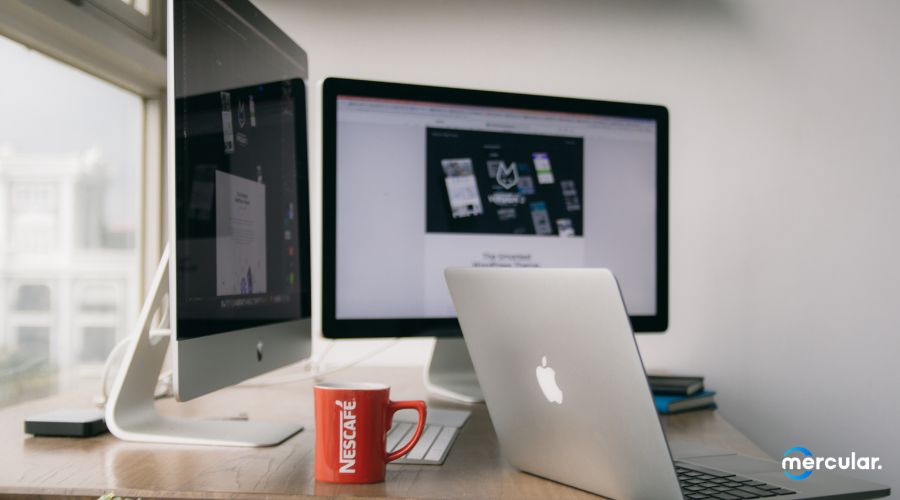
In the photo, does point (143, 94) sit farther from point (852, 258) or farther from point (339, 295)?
point (852, 258)

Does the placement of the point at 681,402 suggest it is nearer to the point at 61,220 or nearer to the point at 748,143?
the point at 748,143

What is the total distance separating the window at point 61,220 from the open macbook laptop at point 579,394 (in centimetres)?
88

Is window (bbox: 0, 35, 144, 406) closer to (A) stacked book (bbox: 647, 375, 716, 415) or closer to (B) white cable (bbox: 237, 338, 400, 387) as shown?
(B) white cable (bbox: 237, 338, 400, 387)

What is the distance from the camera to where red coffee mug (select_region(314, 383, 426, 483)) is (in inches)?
28.8

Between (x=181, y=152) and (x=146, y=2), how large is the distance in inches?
34.2

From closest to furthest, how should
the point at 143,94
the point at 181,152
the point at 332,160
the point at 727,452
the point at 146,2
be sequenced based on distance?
the point at 181,152
the point at 727,452
the point at 332,160
the point at 146,2
the point at 143,94

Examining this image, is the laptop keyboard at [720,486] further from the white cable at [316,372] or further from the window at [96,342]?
the window at [96,342]

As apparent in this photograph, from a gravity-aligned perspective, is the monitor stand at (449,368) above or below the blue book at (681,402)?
above

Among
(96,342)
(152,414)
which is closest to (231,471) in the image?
(152,414)

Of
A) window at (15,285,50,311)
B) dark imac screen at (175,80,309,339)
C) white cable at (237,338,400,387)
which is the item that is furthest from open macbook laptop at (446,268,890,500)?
window at (15,285,50,311)

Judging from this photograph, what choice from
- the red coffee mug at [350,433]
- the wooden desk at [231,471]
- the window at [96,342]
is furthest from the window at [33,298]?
the red coffee mug at [350,433]

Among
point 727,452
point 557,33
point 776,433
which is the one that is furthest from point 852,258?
point 727,452

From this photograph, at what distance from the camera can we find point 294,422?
1052 mm

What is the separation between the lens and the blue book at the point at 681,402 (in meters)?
1.19
